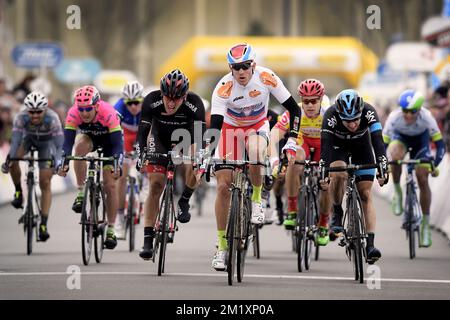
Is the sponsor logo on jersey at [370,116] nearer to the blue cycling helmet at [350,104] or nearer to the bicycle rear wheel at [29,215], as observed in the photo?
the blue cycling helmet at [350,104]

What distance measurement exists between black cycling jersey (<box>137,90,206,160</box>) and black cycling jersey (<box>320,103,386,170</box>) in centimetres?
119

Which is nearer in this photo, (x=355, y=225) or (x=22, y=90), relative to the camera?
(x=355, y=225)

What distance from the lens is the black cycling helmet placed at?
14.3 meters

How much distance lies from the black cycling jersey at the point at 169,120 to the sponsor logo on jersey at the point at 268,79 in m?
0.67

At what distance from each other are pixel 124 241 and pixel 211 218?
4977mm

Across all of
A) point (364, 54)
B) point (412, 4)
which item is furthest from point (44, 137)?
point (412, 4)

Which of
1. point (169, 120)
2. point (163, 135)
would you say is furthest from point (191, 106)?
point (163, 135)

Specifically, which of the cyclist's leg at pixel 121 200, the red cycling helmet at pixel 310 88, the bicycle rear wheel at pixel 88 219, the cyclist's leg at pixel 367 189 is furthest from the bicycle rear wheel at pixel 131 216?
the cyclist's leg at pixel 367 189

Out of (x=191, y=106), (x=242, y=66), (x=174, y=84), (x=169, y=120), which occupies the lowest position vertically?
(x=169, y=120)

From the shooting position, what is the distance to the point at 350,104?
1410 cm

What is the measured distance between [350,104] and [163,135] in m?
1.96

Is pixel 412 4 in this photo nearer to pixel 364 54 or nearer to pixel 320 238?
pixel 364 54

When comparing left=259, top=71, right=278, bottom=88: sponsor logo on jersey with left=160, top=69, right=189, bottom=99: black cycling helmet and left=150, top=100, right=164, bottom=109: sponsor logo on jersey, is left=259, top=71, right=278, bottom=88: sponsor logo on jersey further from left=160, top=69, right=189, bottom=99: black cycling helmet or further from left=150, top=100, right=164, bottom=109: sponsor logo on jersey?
left=150, top=100, right=164, bottom=109: sponsor logo on jersey

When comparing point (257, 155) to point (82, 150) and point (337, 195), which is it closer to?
point (337, 195)
